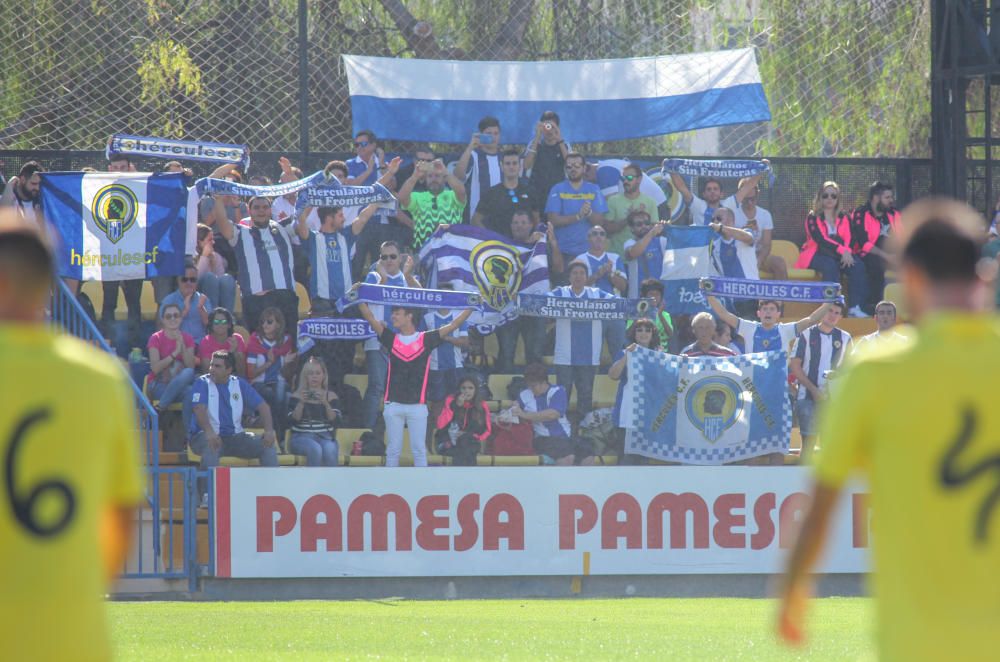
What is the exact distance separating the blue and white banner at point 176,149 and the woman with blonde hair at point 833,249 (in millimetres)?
6405

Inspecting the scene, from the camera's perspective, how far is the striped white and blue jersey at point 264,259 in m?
14.8

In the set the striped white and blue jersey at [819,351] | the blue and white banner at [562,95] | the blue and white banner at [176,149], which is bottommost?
the striped white and blue jersey at [819,351]

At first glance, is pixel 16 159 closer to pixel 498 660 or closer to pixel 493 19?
pixel 493 19

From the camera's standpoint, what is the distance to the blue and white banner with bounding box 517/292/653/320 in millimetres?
14648

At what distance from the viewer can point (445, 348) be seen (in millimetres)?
14633

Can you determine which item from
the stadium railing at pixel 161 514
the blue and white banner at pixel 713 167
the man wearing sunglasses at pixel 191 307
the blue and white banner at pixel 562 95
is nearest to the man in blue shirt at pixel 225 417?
the stadium railing at pixel 161 514

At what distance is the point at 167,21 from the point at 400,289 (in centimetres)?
598

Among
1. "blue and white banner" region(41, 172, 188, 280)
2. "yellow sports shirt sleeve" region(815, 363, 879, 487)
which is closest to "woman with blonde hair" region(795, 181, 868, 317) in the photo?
"blue and white banner" region(41, 172, 188, 280)

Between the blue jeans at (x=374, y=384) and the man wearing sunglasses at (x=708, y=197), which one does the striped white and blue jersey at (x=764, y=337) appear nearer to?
the man wearing sunglasses at (x=708, y=197)

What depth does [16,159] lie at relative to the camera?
16.8 m

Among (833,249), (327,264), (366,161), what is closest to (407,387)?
(327,264)

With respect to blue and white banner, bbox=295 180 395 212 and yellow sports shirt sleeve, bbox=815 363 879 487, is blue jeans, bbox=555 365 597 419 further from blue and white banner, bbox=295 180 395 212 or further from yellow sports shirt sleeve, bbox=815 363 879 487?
yellow sports shirt sleeve, bbox=815 363 879 487

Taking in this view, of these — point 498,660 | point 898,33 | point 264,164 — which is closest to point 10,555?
point 498,660

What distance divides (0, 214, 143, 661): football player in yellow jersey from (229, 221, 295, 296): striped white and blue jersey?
1139cm
